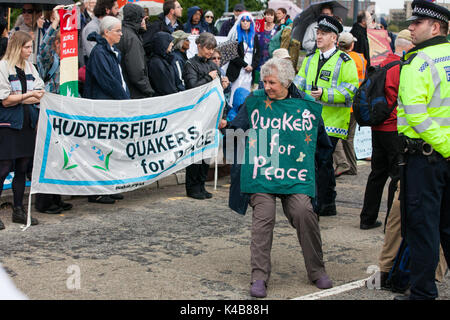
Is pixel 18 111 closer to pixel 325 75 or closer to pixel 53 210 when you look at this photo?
pixel 53 210

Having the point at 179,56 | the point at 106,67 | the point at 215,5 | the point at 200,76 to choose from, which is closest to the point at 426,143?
the point at 106,67

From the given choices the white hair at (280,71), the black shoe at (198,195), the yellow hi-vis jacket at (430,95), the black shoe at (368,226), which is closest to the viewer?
the yellow hi-vis jacket at (430,95)

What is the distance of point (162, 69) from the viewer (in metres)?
9.31

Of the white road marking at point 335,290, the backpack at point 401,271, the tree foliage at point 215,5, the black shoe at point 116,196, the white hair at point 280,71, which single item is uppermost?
the tree foliage at point 215,5

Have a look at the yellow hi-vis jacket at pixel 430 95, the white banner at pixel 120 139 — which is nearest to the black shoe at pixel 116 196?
the white banner at pixel 120 139

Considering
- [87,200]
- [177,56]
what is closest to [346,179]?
[177,56]

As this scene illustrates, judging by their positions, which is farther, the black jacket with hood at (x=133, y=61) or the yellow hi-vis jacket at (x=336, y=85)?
the black jacket with hood at (x=133, y=61)

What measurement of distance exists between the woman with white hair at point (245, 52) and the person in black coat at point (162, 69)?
415 cm

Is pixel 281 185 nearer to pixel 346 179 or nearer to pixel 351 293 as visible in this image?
pixel 351 293

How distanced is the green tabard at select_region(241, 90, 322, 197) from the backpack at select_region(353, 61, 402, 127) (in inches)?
45.2

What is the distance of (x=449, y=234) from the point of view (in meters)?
4.98

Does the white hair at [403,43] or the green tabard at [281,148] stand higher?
the white hair at [403,43]

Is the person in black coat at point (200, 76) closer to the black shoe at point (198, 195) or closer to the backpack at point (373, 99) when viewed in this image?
the black shoe at point (198, 195)

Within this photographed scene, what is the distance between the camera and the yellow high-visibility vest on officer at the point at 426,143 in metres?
4.83
